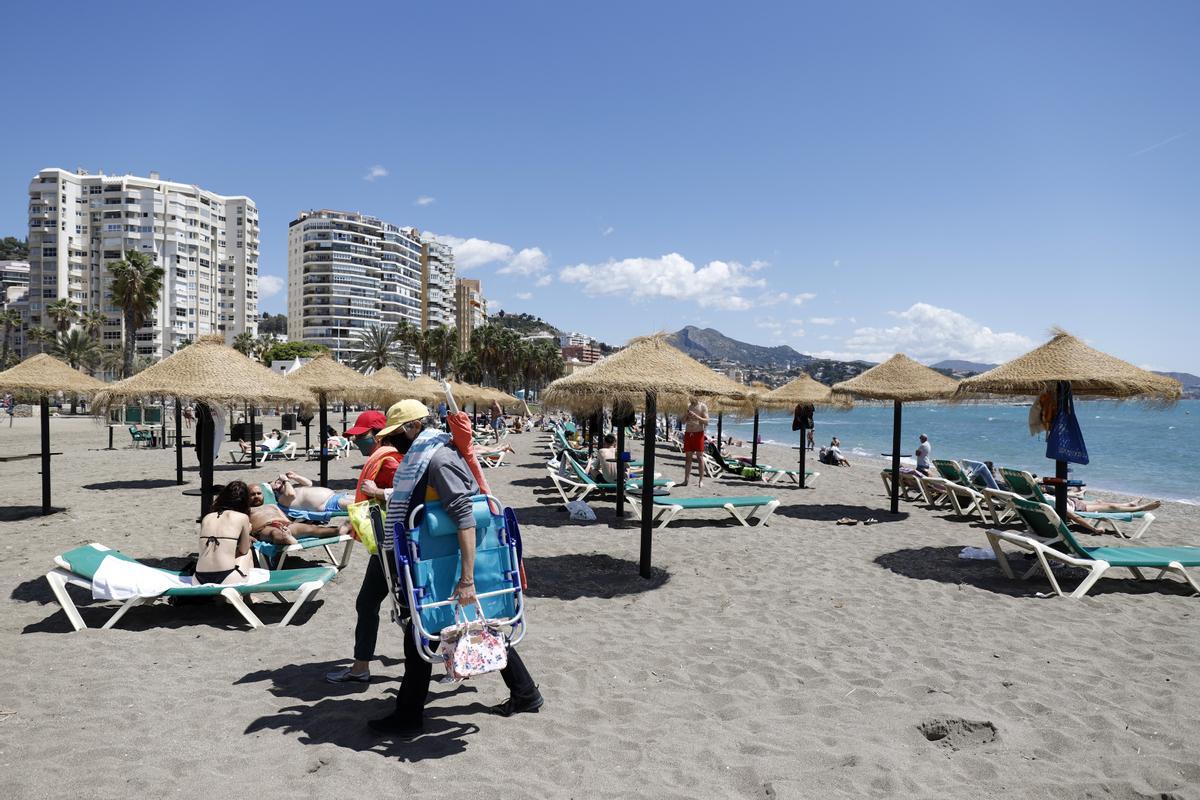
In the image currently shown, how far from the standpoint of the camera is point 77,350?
6294 cm

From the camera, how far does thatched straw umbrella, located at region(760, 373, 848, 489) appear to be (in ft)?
47.9

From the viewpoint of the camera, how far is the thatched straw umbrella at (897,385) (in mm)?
10203

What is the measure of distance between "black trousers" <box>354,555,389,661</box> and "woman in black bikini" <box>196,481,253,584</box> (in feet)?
5.68

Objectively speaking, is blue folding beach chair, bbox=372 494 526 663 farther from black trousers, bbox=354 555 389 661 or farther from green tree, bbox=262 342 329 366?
green tree, bbox=262 342 329 366

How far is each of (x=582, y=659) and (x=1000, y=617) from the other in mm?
3406

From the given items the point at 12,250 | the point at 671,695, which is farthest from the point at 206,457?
the point at 12,250

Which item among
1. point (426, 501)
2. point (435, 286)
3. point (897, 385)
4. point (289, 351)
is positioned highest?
point (435, 286)

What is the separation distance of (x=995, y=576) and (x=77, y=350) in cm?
7608

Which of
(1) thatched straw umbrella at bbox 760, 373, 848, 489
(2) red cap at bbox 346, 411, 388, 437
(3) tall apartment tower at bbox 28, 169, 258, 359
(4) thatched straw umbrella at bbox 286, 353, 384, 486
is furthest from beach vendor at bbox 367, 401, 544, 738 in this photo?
(3) tall apartment tower at bbox 28, 169, 258, 359

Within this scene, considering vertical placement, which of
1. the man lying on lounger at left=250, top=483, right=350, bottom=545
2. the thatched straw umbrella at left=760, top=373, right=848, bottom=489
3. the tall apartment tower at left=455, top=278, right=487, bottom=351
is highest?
the tall apartment tower at left=455, top=278, right=487, bottom=351

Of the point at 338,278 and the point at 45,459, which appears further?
the point at 338,278

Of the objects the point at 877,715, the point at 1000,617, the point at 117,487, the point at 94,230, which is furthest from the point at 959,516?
the point at 94,230

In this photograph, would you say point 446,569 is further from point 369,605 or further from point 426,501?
point 369,605

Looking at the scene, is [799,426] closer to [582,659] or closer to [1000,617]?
[1000,617]
